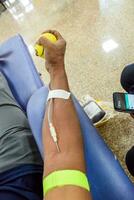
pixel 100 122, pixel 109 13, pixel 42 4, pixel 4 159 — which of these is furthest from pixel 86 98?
pixel 42 4

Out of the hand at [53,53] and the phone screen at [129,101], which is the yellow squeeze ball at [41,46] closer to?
the hand at [53,53]

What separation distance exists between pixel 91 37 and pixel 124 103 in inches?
41.4

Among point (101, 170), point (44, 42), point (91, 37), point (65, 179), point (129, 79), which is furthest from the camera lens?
point (91, 37)

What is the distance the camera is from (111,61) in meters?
1.79

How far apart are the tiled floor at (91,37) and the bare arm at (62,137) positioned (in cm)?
62

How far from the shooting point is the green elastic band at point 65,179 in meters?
0.63

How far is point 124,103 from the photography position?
1067 millimetres

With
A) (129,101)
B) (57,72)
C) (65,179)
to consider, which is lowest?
(129,101)

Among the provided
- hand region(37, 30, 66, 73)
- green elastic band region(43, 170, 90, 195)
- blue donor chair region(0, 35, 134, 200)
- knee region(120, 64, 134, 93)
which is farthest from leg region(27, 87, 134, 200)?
knee region(120, 64, 134, 93)

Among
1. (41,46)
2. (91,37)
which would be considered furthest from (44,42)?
(91,37)

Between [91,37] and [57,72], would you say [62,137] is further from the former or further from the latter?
[91,37]

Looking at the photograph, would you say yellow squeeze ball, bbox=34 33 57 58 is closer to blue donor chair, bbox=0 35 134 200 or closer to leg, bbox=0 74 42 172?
blue donor chair, bbox=0 35 134 200

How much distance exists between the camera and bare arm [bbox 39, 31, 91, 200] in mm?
622

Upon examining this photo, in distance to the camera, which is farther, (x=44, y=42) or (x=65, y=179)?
(x=44, y=42)
